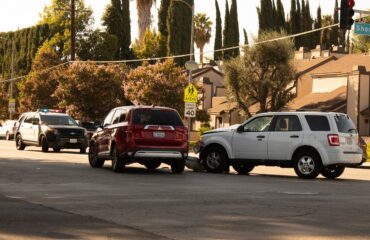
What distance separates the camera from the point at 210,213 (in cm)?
1193

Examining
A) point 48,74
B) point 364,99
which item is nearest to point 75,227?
point 364,99

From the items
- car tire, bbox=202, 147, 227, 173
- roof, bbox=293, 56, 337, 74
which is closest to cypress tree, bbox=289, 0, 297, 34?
roof, bbox=293, 56, 337, 74

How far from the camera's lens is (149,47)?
9156cm

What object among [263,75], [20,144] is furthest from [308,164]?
[263,75]

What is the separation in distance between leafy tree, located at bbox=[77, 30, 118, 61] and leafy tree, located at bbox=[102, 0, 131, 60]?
4.19 feet

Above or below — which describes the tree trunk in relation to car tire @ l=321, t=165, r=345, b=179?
above

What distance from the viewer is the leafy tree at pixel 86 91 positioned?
54.9m

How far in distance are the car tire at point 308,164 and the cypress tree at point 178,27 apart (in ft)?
209

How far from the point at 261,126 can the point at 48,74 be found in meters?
49.2

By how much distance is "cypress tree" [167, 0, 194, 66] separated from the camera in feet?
276

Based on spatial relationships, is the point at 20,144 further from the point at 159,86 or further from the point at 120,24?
the point at 120,24

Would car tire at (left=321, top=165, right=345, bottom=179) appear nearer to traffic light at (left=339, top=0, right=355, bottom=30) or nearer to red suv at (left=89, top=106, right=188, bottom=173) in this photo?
red suv at (left=89, top=106, right=188, bottom=173)

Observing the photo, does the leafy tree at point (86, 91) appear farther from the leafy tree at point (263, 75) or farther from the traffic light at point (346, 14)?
the traffic light at point (346, 14)

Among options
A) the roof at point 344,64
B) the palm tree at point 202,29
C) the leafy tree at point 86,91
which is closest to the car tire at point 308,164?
the leafy tree at point 86,91
